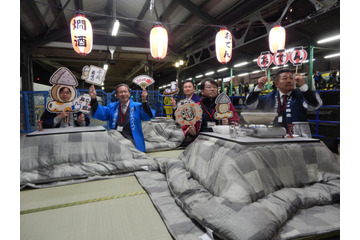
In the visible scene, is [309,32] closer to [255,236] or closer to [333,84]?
[333,84]

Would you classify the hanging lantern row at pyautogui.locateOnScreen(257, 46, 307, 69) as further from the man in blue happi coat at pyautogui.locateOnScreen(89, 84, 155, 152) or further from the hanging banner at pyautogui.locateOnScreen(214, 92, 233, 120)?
the man in blue happi coat at pyautogui.locateOnScreen(89, 84, 155, 152)

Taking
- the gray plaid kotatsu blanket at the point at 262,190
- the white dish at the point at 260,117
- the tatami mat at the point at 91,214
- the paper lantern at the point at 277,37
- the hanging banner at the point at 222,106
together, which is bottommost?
the tatami mat at the point at 91,214

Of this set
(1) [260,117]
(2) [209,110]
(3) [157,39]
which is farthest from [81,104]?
(3) [157,39]

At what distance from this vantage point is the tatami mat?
139 cm

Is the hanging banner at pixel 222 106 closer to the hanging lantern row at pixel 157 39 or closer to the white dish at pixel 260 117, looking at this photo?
the white dish at pixel 260 117

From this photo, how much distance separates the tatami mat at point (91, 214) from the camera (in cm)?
139

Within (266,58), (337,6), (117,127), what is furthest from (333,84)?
(117,127)

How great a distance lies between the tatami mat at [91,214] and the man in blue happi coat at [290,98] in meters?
2.18

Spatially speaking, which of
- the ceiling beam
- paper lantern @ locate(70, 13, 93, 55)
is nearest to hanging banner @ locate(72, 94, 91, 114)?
paper lantern @ locate(70, 13, 93, 55)

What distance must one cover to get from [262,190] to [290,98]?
1836mm

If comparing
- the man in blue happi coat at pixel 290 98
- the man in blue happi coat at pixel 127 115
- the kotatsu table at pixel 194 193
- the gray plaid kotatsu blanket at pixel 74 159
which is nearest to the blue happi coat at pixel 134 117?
the man in blue happi coat at pixel 127 115

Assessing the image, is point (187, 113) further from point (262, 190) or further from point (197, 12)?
point (197, 12)

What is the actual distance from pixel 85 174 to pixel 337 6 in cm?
631

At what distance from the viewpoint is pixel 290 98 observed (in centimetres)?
288
